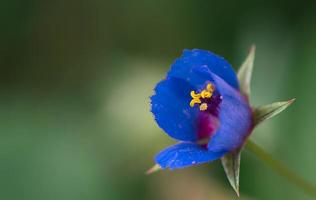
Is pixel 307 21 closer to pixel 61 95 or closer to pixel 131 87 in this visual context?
pixel 131 87

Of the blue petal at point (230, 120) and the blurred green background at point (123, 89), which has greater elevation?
the blue petal at point (230, 120)

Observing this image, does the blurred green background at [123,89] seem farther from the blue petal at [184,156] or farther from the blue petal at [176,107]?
the blue petal at [184,156]

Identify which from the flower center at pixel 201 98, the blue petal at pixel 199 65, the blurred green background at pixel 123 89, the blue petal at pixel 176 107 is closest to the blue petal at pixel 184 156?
the blue petal at pixel 176 107

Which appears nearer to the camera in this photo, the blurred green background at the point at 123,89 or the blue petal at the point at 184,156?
the blue petal at the point at 184,156

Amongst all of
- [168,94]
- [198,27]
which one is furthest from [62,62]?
[168,94]

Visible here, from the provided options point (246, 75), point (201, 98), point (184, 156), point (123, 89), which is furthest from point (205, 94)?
point (123, 89)

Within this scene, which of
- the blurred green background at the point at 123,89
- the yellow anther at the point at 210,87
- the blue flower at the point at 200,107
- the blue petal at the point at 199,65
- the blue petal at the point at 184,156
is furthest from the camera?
the blurred green background at the point at 123,89

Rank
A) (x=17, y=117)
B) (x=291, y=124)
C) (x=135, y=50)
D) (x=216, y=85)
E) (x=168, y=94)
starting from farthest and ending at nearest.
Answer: (x=135, y=50) < (x=17, y=117) < (x=291, y=124) < (x=168, y=94) < (x=216, y=85)
